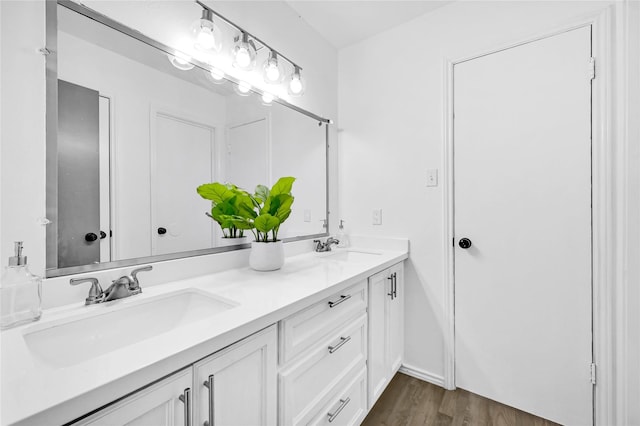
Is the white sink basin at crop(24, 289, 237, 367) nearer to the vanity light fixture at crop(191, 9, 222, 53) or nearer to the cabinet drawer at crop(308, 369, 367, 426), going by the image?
the cabinet drawer at crop(308, 369, 367, 426)

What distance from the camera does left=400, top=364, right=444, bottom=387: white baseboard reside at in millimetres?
1777

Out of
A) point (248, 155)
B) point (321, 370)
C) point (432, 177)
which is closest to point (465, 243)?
point (432, 177)

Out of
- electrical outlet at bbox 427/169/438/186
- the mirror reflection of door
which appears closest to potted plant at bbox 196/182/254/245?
the mirror reflection of door

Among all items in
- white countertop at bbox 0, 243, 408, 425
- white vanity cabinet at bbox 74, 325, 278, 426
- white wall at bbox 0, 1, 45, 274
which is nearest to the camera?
white countertop at bbox 0, 243, 408, 425

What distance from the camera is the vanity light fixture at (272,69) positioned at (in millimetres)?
1555

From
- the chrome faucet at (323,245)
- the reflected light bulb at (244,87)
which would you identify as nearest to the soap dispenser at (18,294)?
the reflected light bulb at (244,87)

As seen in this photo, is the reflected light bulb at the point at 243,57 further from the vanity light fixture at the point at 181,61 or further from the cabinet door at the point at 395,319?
Answer: the cabinet door at the point at 395,319

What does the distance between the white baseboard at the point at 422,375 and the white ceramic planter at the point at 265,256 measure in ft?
4.10

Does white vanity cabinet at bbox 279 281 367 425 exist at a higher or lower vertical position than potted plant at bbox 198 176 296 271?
lower

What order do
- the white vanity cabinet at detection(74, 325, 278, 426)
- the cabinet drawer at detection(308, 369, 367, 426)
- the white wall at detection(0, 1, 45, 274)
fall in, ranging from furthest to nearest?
the cabinet drawer at detection(308, 369, 367, 426) < the white wall at detection(0, 1, 45, 274) < the white vanity cabinet at detection(74, 325, 278, 426)

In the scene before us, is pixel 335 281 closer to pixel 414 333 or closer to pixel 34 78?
pixel 414 333

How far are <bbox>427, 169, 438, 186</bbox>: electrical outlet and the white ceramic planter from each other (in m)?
1.07

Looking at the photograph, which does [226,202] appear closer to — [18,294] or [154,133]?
[154,133]

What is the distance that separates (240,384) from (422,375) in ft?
4.95
